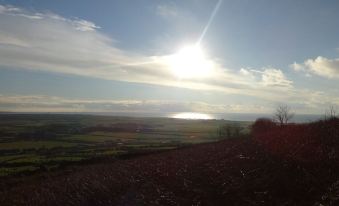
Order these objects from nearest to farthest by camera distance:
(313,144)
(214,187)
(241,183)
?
1. (241,183)
2. (214,187)
3. (313,144)

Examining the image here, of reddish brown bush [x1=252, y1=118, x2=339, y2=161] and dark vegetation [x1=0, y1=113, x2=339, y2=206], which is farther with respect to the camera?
reddish brown bush [x1=252, y1=118, x2=339, y2=161]

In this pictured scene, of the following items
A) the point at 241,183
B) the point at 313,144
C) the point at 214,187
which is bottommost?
the point at 214,187

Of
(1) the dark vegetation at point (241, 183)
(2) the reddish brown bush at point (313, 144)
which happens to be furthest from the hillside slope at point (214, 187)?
(2) the reddish brown bush at point (313, 144)

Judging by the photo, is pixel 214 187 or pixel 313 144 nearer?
pixel 214 187

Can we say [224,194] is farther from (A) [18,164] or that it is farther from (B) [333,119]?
(A) [18,164]

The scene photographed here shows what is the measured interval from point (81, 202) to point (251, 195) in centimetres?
1520

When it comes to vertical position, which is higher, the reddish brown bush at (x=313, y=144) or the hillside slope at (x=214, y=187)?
the reddish brown bush at (x=313, y=144)

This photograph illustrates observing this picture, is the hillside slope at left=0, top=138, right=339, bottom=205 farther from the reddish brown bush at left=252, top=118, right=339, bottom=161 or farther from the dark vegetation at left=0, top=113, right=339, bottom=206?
the reddish brown bush at left=252, top=118, right=339, bottom=161

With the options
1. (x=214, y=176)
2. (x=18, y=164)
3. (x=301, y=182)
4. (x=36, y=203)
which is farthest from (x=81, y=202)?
(x=18, y=164)

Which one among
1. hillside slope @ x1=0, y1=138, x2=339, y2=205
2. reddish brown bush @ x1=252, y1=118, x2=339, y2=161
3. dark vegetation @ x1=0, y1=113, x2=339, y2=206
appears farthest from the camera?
reddish brown bush @ x1=252, y1=118, x2=339, y2=161

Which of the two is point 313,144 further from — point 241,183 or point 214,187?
point 214,187

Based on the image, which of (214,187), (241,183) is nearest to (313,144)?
(241,183)

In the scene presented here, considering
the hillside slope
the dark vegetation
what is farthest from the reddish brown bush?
the hillside slope

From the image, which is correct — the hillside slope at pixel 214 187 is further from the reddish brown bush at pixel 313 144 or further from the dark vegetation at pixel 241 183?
the reddish brown bush at pixel 313 144
